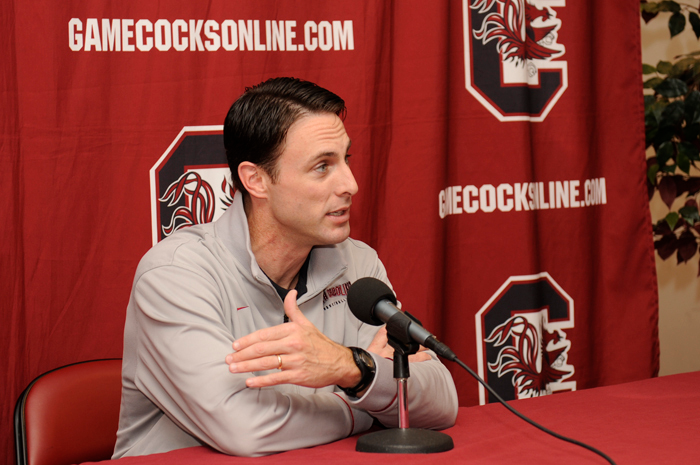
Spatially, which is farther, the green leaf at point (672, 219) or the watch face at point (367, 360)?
the green leaf at point (672, 219)

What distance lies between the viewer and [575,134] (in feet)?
7.96

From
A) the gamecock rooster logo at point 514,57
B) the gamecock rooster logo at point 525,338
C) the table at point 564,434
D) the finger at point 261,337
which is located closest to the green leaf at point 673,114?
the gamecock rooster logo at point 514,57

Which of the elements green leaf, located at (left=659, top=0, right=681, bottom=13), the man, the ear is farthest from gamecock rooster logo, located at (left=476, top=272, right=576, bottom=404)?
green leaf, located at (left=659, top=0, right=681, bottom=13)

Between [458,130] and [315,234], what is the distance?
93 centimetres

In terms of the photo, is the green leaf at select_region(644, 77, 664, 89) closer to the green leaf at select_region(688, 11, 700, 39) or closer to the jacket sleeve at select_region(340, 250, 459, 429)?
the green leaf at select_region(688, 11, 700, 39)

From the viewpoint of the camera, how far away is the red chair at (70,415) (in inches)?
59.5

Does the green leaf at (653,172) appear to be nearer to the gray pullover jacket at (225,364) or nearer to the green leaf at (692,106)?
the green leaf at (692,106)

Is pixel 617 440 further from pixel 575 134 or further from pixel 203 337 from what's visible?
pixel 575 134

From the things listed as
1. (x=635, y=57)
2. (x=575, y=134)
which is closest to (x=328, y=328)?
(x=575, y=134)

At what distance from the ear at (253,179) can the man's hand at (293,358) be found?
49cm

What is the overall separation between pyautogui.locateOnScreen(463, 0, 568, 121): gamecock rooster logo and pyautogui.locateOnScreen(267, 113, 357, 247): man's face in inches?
36.3

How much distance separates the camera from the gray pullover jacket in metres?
1.15

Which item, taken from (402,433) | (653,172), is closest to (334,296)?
(402,433)

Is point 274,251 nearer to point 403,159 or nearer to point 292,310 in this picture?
point 292,310
